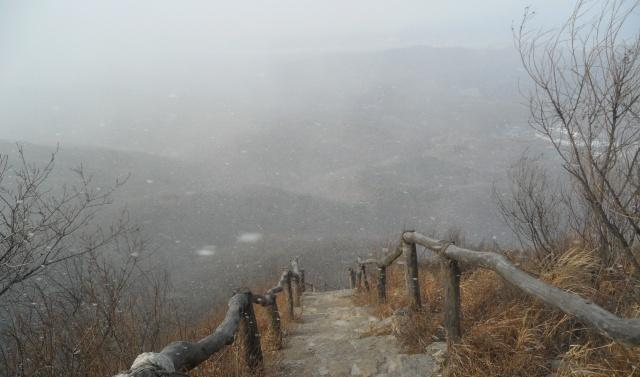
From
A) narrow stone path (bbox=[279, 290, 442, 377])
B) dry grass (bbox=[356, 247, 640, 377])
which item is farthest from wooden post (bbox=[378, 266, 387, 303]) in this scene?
dry grass (bbox=[356, 247, 640, 377])

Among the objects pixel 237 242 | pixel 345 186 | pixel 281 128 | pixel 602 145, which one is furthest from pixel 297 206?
pixel 602 145

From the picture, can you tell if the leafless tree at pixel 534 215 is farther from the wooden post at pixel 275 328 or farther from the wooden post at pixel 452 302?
the wooden post at pixel 275 328

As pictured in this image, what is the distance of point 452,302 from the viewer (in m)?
3.52

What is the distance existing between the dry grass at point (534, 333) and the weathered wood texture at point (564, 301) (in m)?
0.42

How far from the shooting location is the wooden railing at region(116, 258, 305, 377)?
6.24 ft

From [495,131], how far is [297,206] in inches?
4605

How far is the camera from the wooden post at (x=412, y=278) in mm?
4625

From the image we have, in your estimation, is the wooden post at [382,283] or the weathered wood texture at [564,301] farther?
the wooden post at [382,283]

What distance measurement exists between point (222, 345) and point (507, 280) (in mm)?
2037

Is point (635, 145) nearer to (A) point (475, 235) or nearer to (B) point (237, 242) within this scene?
(B) point (237, 242)

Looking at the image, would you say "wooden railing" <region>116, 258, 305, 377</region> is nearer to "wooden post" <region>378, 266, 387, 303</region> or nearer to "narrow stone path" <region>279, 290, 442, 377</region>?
"narrow stone path" <region>279, 290, 442, 377</region>

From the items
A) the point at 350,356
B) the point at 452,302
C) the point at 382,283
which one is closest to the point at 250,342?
the point at 350,356

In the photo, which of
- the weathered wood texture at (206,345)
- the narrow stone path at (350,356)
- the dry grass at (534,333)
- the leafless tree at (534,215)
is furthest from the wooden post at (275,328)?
the leafless tree at (534,215)

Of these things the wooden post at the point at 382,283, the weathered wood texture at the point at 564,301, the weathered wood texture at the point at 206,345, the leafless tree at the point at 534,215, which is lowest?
the wooden post at the point at 382,283
